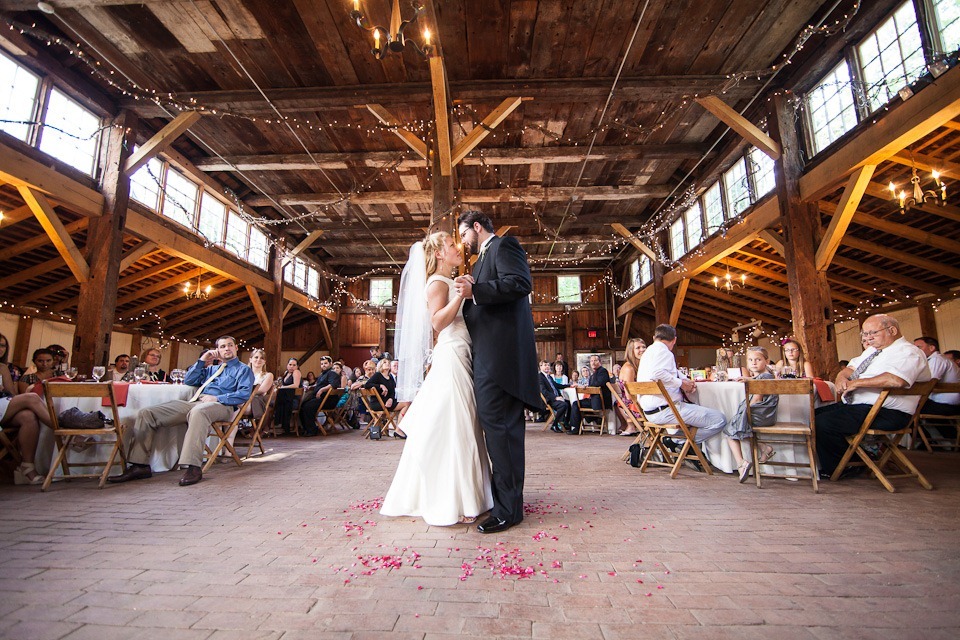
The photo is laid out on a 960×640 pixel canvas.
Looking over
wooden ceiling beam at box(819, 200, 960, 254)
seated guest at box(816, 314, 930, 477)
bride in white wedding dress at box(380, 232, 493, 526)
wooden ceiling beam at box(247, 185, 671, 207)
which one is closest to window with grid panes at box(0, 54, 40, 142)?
wooden ceiling beam at box(247, 185, 671, 207)

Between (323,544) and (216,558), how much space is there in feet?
1.44

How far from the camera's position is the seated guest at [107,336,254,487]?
148 inches

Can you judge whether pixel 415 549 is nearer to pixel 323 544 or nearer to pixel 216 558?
pixel 323 544

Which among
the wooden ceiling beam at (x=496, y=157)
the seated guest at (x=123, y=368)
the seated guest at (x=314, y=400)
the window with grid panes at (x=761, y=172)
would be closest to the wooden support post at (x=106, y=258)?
the seated guest at (x=123, y=368)

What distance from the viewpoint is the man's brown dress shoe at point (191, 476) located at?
3.58 m

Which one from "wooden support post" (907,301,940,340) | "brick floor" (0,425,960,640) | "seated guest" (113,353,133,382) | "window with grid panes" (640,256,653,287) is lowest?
"brick floor" (0,425,960,640)

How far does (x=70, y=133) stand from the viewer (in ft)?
22.4

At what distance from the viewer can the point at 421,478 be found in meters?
2.56

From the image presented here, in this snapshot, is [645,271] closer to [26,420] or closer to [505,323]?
[505,323]

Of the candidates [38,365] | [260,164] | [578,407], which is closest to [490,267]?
[38,365]

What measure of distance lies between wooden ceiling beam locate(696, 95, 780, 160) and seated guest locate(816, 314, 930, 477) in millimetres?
4738

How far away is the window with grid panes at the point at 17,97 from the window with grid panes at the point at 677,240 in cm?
1276

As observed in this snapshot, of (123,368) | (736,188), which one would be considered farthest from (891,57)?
(123,368)

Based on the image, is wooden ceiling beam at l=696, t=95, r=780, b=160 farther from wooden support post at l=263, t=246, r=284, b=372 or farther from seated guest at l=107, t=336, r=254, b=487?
wooden support post at l=263, t=246, r=284, b=372
